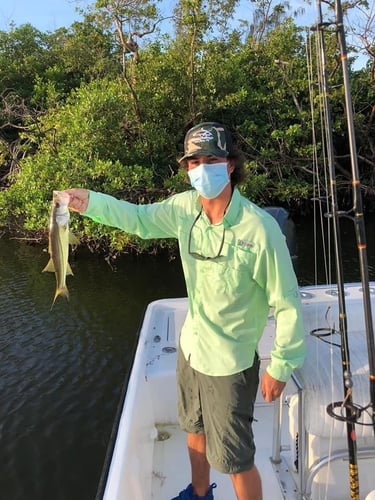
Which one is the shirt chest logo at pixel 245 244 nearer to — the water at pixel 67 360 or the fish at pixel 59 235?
the fish at pixel 59 235

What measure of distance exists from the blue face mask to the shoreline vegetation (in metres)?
7.82

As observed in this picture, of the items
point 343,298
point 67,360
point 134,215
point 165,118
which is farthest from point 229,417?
point 165,118

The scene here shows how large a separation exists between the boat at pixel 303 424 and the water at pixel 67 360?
2076 mm

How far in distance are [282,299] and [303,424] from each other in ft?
2.86

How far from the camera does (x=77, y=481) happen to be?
4.79 m

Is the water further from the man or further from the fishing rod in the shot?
the fishing rod

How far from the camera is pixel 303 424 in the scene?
2439mm

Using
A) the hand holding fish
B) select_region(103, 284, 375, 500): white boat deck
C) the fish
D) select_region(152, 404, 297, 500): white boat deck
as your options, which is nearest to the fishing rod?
select_region(103, 284, 375, 500): white boat deck

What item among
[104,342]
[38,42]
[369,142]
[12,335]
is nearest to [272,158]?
[369,142]

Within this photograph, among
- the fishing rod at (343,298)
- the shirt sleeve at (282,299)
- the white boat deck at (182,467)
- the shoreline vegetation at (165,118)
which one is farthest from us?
the shoreline vegetation at (165,118)

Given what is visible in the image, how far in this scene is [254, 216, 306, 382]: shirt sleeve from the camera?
79.0 inches

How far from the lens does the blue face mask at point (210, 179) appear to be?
2.19 m

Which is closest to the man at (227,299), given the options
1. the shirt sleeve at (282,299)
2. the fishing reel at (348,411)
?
the shirt sleeve at (282,299)

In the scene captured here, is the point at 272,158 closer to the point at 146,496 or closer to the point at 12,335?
the point at 12,335
